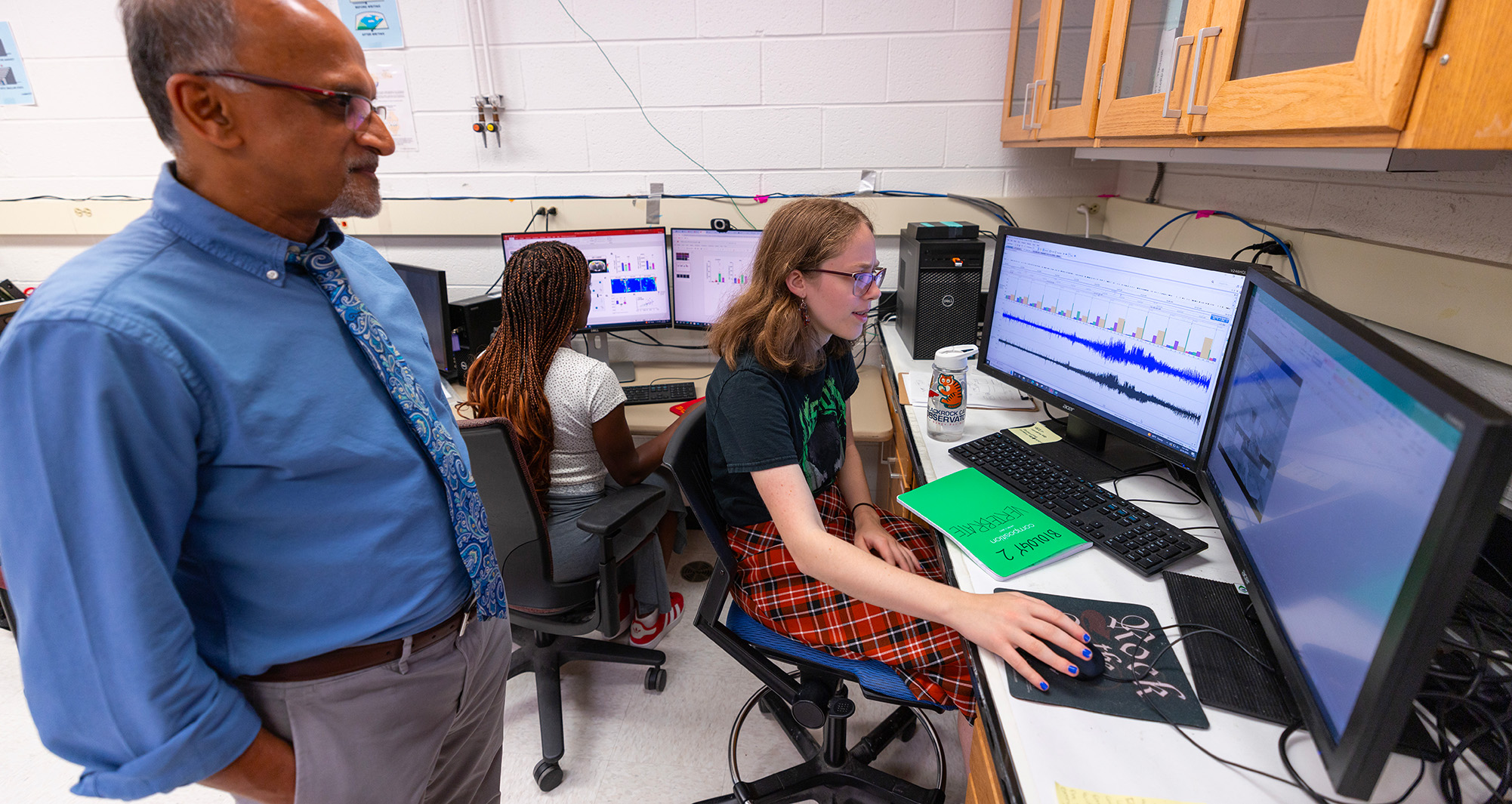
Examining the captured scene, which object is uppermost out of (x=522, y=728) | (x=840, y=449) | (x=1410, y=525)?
(x=1410, y=525)

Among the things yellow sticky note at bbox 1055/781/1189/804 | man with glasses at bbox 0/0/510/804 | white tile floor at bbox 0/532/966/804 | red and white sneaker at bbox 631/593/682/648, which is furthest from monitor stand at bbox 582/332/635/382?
yellow sticky note at bbox 1055/781/1189/804

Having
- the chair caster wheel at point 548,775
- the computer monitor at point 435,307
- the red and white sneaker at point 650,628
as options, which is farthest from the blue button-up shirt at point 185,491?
the computer monitor at point 435,307

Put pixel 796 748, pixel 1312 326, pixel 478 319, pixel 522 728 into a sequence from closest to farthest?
pixel 1312 326, pixel 796 748, pixel 522 728, pixel 478 319

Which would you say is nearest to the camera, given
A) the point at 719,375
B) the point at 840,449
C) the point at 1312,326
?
the point at 1312,326

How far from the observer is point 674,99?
2.30 m

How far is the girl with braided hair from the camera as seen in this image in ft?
5.09

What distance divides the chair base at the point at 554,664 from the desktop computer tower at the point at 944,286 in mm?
1204

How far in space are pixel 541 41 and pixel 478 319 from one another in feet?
3.19

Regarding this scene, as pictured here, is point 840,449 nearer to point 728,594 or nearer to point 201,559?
point 728,594

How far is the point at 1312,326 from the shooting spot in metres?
0.72

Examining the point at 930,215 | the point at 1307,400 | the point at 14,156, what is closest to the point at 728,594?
the point at 1307,400

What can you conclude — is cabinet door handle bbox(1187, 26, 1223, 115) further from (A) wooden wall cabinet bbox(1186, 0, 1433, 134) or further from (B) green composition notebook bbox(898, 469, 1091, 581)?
(B) green composition notebook bbox(898, 469, 1091, 581)

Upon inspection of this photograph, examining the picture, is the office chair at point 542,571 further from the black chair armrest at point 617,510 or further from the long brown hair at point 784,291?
the long brown hair at point 784,291

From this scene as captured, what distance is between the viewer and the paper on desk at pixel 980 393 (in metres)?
1.62
